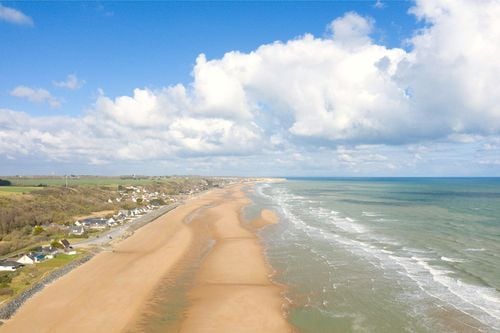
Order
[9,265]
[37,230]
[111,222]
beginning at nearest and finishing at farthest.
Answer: [9,265] → [37,230] → [111,222]

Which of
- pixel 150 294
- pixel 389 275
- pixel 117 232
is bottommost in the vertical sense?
pixel 150 294

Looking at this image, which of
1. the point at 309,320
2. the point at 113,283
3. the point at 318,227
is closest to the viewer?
the point at 309,320

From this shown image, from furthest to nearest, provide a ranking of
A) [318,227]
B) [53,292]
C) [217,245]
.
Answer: [318,227]
[217,245]
[53,292]

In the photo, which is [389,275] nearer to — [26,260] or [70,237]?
[26,260]

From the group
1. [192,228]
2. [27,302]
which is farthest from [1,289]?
[192,228]

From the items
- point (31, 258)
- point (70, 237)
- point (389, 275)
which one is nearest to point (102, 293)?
point (31, 258)

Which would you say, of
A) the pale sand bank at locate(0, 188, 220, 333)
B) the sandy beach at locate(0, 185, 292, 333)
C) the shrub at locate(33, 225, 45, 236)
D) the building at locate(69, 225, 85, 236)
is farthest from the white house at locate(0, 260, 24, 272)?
the building at locate(69, 225, 85, 236)

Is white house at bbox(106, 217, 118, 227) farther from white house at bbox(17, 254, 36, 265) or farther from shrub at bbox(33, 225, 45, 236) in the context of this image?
white house at bbox(17, 254, 36, 265)

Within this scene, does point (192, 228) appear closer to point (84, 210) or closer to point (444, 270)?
point (84, 210)
